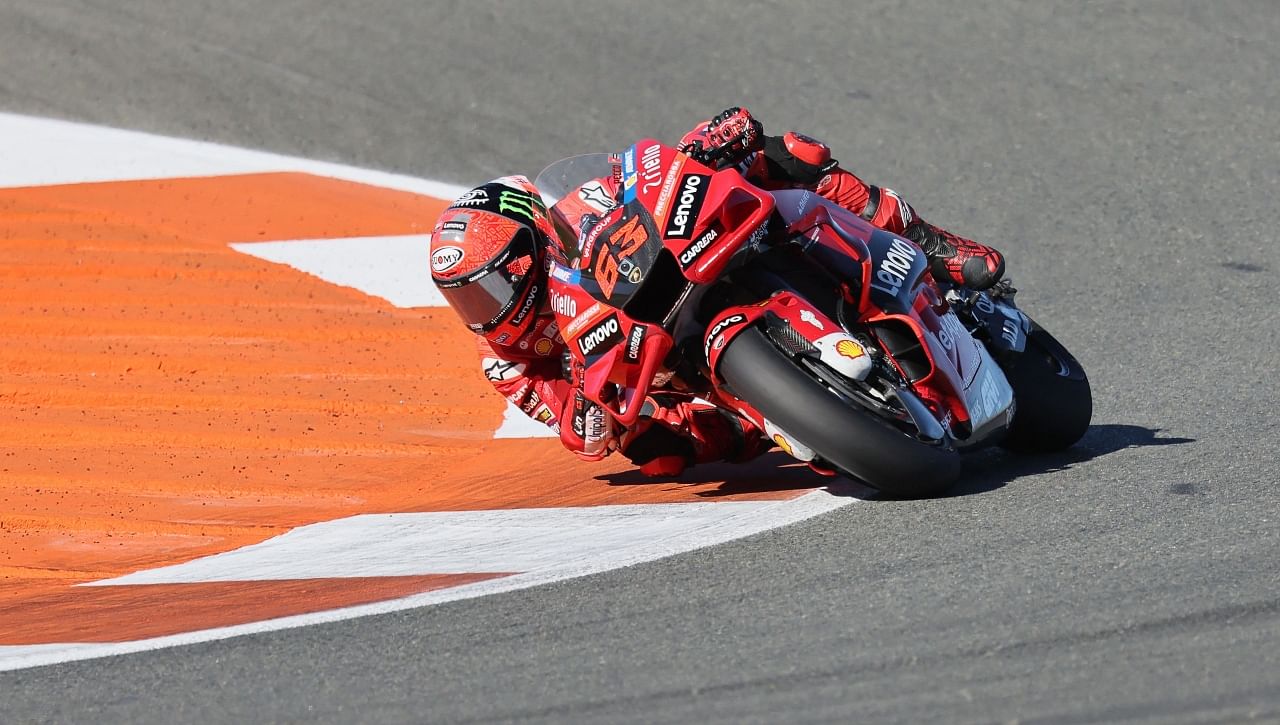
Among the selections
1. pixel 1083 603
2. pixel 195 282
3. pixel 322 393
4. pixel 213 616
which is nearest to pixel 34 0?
pixel 195 282

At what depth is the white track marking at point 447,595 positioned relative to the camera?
4.30 m

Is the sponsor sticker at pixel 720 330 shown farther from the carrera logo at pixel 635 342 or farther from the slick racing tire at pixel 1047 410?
the slick racing tire at pixel 1047 410

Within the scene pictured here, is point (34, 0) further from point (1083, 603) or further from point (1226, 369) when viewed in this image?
point (1083, 603)

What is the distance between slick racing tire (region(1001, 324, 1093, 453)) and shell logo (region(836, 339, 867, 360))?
3.39ft

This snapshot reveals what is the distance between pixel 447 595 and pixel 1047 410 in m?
2.30

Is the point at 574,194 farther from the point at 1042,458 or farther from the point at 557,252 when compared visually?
the point at 1042,458

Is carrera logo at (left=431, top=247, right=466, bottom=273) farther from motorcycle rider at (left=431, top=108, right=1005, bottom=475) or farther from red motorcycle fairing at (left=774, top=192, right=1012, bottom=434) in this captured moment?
red motorcycle fairing at (left=774, top=192, right=1012, bottom=434)

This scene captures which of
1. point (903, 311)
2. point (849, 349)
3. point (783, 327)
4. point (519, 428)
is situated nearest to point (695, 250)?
point (783, 327)

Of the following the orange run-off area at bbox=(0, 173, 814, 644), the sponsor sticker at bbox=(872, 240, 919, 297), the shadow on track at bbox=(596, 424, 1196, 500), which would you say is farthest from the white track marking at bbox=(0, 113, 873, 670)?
the sponsor sticker at bbox=(872, 240, 919, 297)

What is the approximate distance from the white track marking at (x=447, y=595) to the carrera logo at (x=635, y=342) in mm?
586

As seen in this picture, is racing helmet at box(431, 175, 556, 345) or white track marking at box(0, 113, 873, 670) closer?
white track marking at box(0, 113, 873, 670)

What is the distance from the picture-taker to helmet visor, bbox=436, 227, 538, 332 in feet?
18.1

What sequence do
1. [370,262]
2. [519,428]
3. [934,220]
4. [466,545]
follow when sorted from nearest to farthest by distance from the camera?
[466,545]
[519,428]
[370,262]
[934,220]

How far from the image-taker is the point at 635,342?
4898 mm
